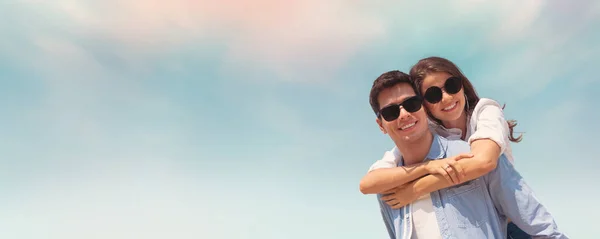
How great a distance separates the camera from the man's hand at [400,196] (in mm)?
5504

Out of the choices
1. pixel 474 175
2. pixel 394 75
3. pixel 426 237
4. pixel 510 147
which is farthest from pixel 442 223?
pixel 394 75

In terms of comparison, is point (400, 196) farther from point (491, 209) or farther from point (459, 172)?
point (491, 209)

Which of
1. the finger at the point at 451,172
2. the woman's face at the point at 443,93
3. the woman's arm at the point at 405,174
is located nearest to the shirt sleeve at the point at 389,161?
the woman's arm at the point at 405,174

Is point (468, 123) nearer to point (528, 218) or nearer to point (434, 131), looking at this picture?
point (434, 131)

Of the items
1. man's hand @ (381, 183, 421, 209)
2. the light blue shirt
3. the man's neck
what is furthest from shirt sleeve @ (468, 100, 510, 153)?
man's hand @ (381, 183, 421, 209)

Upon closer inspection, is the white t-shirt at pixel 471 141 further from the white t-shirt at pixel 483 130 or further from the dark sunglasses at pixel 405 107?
the dark sunglasses at pixel 405 107

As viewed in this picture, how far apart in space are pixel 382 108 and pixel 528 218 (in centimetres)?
202

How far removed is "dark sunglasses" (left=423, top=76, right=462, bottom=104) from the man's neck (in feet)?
1.81

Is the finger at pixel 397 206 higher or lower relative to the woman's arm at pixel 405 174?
lower

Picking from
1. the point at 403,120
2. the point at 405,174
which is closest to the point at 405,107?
the point at 403,120

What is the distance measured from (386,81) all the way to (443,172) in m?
1.35

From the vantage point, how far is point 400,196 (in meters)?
5.61

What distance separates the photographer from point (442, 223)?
533 cm

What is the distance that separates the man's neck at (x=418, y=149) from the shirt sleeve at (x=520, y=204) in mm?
808
